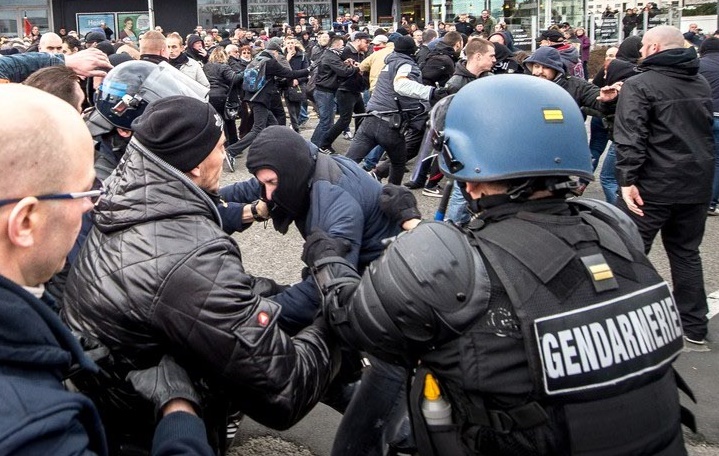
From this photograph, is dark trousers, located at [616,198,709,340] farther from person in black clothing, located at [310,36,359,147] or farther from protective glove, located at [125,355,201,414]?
person in black clothing, located at [310,36,359,147]

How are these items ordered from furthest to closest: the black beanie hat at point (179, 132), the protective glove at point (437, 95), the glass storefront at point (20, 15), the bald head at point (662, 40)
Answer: the glass storefront at point (20, 15) < the protective glove at point (437, 95) < the bald head at point (662, 40) < the black beanie hat at point (179, 132)

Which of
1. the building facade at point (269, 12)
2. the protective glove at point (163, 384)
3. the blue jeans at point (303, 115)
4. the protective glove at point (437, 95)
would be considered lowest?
the blue jeans at point (303, 115)

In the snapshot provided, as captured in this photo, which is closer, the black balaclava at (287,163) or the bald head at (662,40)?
the black balaclava at (287,163)

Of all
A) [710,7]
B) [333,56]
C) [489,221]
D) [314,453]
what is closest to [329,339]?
[489,221]

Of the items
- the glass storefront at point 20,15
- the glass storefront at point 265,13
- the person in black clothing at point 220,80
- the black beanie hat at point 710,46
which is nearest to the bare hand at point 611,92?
the black beanie hat at point 710,46

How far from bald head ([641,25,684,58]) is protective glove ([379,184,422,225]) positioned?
2.45 meters

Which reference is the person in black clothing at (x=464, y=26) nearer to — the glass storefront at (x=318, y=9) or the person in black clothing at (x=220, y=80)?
the person in black clothing at (x=220, y=80)

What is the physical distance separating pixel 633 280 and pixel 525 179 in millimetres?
354

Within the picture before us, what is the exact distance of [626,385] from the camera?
1.65 meters

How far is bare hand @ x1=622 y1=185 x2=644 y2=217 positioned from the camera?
14.5 ft

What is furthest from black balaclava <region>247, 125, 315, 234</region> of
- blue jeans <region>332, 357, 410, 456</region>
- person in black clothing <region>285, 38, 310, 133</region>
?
person in black clothing <region>285, 38, 310, 133</region>

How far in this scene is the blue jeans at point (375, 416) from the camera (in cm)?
281

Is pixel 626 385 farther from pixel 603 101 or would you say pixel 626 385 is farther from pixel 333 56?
pixel 333 56

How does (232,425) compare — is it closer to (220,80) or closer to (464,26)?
(220,80)
